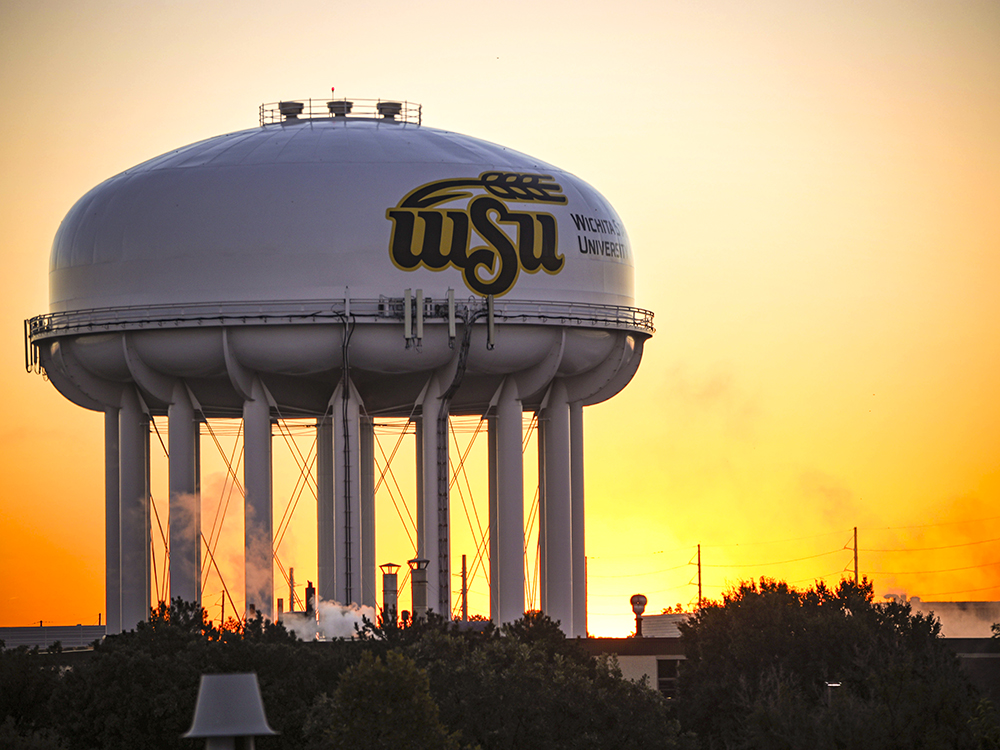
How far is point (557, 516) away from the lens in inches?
2098

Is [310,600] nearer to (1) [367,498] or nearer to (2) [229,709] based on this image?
(1) [367,498]

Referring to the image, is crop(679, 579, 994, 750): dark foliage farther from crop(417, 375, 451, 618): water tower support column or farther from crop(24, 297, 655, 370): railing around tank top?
crop(24, 297, 655, 370): railing around tank top

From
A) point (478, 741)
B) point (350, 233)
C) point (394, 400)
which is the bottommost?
point (478, 741)

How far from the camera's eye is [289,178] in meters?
49.4

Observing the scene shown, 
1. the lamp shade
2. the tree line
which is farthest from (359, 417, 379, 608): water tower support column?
the lamp shade

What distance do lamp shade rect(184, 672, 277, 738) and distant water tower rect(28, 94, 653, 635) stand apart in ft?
91.7

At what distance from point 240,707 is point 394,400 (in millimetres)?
32462

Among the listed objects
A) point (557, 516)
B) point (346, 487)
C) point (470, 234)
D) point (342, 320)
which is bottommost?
point (557, 516)

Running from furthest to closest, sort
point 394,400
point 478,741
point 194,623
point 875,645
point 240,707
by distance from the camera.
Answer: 1. point 394,400
2. point 875,645
3. point 194,623
4. point 478,741
5. point 240,707

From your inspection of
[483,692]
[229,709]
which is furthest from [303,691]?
[229,709]

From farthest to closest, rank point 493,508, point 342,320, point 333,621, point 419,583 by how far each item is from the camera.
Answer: point 493,508
point 419,583
point 333,621
point 342,320

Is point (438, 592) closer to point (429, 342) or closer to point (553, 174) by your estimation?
point (429, 342)

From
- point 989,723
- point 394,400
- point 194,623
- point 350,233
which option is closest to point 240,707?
point 989,723

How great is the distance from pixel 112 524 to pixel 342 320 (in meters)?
10.2
